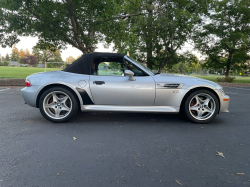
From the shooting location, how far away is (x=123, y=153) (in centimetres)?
253

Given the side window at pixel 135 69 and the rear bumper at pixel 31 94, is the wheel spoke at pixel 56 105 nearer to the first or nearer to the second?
the rear bumper at pixel 31 94

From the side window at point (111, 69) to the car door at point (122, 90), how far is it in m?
0.15

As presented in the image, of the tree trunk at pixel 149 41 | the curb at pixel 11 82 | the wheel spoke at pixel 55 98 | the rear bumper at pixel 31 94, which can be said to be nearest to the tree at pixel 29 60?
the tree trunk at pixel 149 41

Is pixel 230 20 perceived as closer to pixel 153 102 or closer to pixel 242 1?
pixel 242 1

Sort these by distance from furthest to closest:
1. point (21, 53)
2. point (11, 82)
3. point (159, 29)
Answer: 1. point (21, 53)
2. point (159, 29)
3. point (11, 82)

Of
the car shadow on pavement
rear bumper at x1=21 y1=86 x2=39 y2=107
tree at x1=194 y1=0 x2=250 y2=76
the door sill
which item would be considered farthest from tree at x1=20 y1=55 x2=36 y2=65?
the door sill

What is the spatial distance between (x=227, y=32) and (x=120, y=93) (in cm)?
1886

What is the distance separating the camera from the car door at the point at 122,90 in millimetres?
3861

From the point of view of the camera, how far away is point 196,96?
3.96 m

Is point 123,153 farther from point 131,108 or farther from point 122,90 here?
point 122,90

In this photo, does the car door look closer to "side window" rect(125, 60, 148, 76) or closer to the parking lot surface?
"side window" rect(125, 60, 148, 76)

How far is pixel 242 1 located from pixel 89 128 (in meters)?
21.6

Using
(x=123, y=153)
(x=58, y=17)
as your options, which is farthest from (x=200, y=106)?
(x=58, y=17)

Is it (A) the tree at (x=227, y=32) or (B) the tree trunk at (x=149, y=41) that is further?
(A) the tree at (x=227, y=32)
